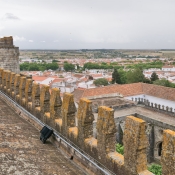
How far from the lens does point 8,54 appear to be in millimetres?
13320

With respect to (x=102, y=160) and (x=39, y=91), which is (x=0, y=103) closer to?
(x=39, y=91)

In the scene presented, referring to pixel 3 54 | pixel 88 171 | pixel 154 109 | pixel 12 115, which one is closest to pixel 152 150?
pixel 154 109

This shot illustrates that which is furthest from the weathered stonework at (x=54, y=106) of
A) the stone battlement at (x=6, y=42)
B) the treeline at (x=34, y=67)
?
the treeline at (x=34, y=67)

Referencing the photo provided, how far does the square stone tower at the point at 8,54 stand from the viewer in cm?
1319

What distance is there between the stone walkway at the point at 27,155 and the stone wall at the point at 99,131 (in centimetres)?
40

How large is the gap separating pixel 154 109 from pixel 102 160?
1179 inches

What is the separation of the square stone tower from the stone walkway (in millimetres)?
7104

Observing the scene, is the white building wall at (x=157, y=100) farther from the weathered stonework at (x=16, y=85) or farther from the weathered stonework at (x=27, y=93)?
the weathered stonework at (x=27, y=93)

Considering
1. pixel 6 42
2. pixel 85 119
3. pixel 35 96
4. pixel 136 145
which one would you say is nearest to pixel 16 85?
pixel 35 96

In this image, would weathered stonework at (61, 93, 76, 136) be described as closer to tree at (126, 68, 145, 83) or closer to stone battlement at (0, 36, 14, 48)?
stone battlement at (0, 36, 14, 48)

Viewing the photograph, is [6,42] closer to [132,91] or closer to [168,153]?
[168,153]

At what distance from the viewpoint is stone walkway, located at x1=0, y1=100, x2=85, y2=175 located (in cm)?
428

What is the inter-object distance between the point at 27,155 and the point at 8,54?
945 centimetres

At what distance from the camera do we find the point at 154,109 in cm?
3303
